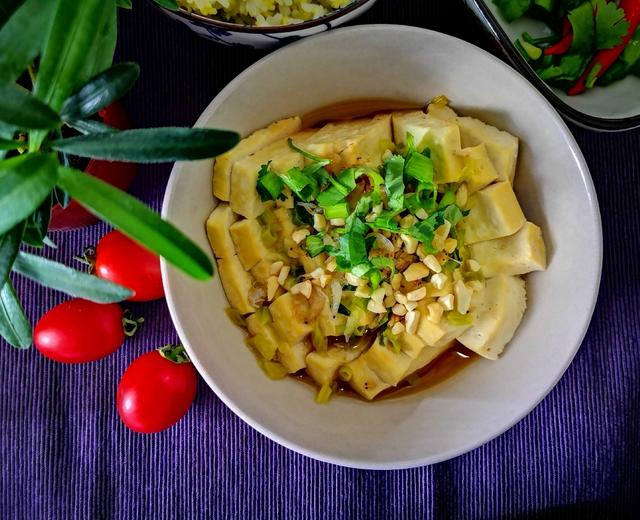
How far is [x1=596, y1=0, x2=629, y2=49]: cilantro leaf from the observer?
136 centimetres

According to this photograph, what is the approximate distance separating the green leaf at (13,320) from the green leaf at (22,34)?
14.1 inches

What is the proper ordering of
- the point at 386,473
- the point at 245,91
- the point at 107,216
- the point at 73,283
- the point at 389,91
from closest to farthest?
1. the point at 107,216
2. the point at 73,283
3. the point at 245,91
4. the point at 389,91
5. the point at 386,473

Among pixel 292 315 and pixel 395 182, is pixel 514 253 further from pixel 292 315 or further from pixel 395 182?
pixel 292 315

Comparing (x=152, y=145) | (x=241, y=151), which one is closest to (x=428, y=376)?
(x=241, y=151)

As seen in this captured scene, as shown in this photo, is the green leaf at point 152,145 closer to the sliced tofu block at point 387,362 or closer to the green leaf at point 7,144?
the green leaf at point 7,144

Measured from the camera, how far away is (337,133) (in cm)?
140

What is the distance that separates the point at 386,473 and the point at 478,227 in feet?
1.96

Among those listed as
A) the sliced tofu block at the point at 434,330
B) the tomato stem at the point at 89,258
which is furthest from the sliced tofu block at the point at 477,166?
the tomato stem at the point at 89,258

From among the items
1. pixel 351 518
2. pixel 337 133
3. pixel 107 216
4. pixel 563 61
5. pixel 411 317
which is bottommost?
pixel 351 518

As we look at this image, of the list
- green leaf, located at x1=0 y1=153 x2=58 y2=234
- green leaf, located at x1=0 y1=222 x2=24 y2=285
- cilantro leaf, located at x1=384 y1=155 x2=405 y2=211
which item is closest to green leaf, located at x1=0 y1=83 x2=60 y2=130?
green leaf, located at x1=0 y1=153 x2=58 y2=234

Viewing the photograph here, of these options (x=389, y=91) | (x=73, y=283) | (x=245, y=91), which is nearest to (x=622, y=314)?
(x=389, y=91)

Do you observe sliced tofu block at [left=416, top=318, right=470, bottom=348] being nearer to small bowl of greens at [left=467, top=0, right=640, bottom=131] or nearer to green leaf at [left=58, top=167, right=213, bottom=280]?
small bowl of greens at [left=467, top=0, right=640, bottom=131]

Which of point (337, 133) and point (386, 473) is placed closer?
point (337, 133)

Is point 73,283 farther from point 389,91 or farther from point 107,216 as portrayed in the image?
point 389,91
